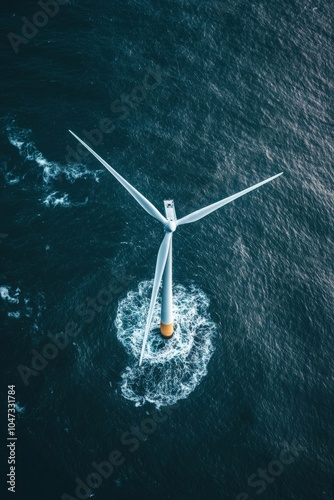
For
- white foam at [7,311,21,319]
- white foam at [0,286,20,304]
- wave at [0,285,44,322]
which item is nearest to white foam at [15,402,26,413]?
wave at [0,285,44,322]

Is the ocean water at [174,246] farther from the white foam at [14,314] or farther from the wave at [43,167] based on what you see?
the wave at [43,167]

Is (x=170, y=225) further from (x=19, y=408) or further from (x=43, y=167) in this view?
(x=43, y=167)

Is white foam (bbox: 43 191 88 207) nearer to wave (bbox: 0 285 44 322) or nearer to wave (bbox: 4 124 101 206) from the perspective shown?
wave (bbox: 4 124 101 206)

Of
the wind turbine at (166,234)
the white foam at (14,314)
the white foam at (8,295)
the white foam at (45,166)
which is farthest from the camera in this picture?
the white foam at (45,166)

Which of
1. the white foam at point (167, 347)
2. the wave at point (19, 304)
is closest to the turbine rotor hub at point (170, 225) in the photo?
the white foam at point (167, 347)

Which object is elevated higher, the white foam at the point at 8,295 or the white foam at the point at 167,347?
the white foam at the point at 8,295

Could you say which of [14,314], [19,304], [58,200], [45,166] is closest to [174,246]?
[58,200]

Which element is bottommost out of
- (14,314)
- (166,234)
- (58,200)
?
(14,314)
